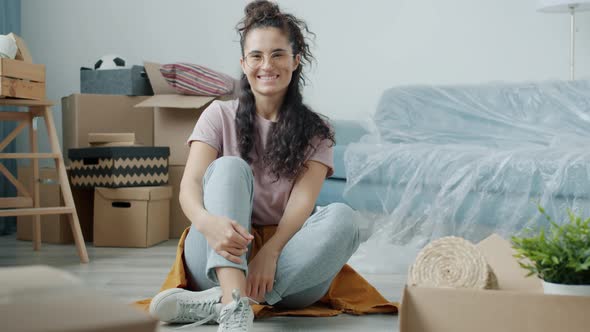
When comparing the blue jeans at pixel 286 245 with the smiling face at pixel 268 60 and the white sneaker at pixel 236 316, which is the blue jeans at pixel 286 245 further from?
the smiling face at pixel 268 60

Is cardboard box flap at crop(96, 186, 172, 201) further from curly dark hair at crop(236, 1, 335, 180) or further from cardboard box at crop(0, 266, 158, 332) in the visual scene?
cardboard box at crop(0, 266, 158, 332)

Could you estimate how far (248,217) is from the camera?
1458mm

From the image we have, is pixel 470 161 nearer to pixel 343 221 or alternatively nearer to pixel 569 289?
pixel 343 221

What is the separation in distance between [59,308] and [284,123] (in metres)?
1.30

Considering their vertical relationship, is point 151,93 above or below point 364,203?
above

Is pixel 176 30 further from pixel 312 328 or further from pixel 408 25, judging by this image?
pixel 312 328

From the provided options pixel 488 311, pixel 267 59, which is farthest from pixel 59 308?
pixel 267 59

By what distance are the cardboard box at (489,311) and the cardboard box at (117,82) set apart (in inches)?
98.5

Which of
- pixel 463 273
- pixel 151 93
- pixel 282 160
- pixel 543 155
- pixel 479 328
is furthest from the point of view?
pixel 151 93

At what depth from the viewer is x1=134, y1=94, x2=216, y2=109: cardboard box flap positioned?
9.91 feet

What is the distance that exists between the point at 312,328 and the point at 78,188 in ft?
5.69

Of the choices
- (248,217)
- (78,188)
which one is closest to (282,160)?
(248,217)

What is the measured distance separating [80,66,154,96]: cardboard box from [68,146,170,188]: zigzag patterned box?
39 centimetres

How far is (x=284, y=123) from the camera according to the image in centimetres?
161
